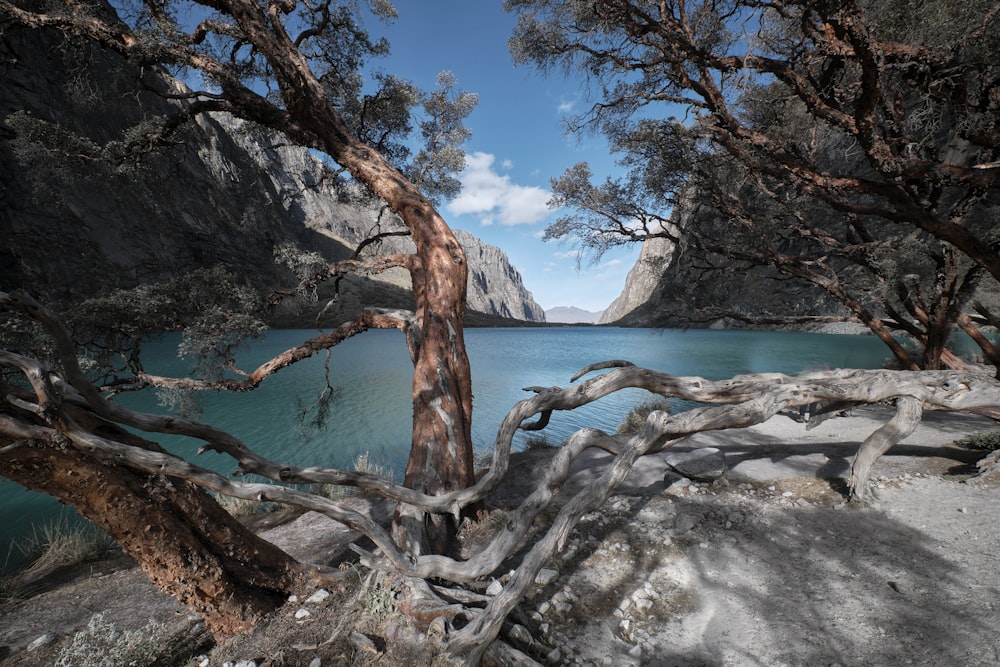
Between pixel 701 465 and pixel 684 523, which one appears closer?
pixel 684 523

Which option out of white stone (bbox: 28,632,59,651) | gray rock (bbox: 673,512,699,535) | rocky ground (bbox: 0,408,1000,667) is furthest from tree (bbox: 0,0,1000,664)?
white stone (bbox: 28,632,59,651)

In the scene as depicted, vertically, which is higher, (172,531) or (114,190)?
(114,190)

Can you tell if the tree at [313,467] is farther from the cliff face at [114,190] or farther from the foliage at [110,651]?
the cliff face at [114,190]

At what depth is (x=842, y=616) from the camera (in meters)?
2.44

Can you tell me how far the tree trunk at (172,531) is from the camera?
6.53 feet

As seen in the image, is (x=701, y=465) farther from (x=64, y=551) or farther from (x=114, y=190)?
(x=114, y=190)

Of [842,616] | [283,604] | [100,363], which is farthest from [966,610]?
[100,363]

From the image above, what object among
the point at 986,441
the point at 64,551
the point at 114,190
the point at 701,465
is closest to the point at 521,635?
the point at 701,465

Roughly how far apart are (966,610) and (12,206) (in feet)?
121

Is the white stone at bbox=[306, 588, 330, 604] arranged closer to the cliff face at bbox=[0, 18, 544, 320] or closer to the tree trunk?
the tree trunk

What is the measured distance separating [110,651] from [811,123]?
12846mm

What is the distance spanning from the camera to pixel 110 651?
7.58 feet

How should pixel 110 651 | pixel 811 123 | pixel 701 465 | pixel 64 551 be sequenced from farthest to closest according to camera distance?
pixel 811 123, pixel 701 465, pixel 64 551, pixel 110 651

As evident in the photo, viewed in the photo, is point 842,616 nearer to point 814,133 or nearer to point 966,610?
point 966,610
